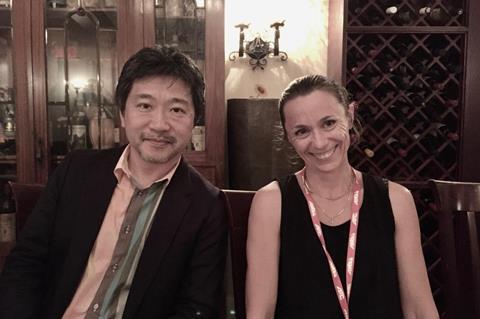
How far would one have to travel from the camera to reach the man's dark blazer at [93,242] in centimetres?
119

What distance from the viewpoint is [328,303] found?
1186mm

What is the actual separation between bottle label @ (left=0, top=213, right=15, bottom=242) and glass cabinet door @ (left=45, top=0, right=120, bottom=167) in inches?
18.6

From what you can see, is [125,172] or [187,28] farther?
[187,28]

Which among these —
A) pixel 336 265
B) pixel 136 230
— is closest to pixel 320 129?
pixel 336 265

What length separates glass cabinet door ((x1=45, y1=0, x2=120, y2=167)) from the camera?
2.56 metres

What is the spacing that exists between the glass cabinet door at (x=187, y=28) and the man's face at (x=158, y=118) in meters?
1.30

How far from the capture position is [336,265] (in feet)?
4.00

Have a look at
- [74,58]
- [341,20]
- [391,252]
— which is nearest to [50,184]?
[391,252]

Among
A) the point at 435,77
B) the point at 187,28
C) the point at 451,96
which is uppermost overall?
the point at 187,28

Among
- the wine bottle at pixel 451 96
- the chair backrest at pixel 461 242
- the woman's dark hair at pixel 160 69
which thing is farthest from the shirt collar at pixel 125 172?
the wine bottle at pixel 451 96

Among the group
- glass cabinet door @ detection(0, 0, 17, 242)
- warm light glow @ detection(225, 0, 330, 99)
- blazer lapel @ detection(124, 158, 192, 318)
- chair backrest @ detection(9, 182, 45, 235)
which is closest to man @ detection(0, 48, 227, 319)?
blazer lapel @ detection(124, 158, 192, 318)

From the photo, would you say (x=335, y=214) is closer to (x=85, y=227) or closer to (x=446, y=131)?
(x=85, y=227)

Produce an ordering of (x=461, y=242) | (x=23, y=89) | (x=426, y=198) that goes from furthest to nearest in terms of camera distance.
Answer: (x=426, y=198) < (x=23, y=89) < (x=461, y=242)

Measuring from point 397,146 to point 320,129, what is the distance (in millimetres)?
1579
